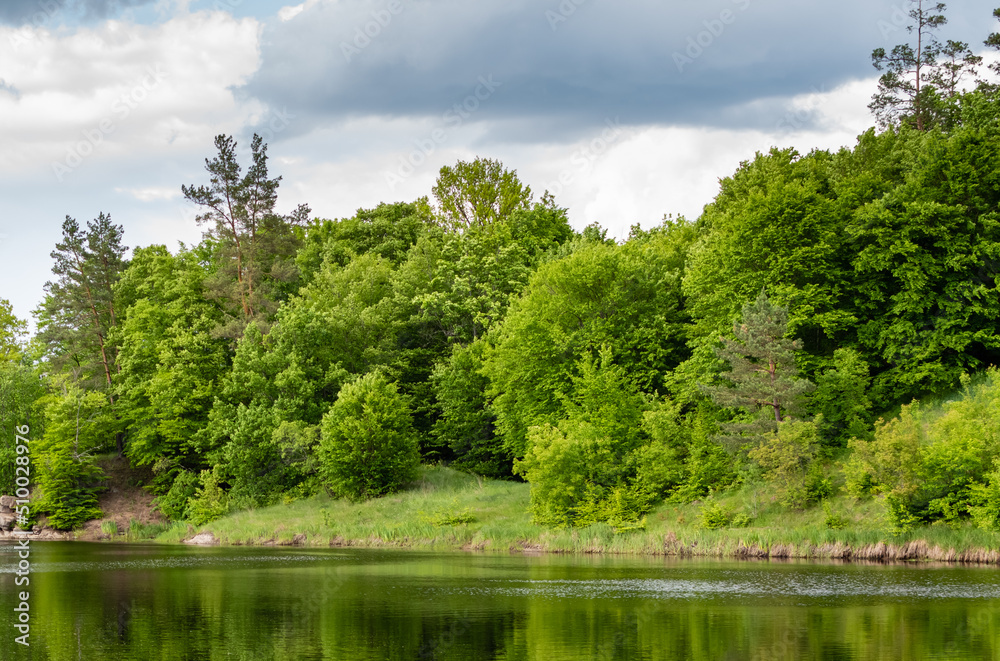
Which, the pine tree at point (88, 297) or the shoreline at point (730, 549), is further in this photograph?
the pine tree at point (88, 297)

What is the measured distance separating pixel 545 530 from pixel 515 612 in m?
24.8

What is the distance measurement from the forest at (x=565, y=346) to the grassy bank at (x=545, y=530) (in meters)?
1.02

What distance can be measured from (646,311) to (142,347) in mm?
41556

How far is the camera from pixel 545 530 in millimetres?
49469

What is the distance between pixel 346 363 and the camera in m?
73.2

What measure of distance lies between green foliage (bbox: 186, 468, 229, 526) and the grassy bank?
114 centimetres

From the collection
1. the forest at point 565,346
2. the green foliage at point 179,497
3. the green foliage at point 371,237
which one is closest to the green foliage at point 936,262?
the forest at point 565,346

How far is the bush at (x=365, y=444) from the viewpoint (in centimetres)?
6156

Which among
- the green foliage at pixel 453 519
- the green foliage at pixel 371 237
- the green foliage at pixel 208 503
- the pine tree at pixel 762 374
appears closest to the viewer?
the pine tree at pixel 762 374

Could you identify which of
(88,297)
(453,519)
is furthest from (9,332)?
(453,519)

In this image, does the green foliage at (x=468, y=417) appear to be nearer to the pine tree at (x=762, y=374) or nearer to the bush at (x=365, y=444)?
the bush at (x=365, y=444)

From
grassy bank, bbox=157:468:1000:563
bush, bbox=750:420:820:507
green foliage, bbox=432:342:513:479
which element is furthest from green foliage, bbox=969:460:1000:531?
green foliage, bbox=432:342:513:479

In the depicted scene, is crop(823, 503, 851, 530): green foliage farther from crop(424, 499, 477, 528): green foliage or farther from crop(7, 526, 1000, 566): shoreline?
crop(424, 499, 477, 528): green foliage

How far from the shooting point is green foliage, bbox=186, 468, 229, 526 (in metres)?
65.5
